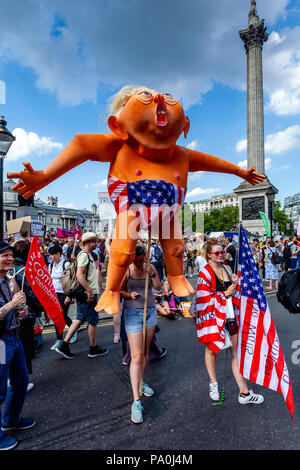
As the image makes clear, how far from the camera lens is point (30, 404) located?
120 inches

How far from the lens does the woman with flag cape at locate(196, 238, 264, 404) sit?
2.93 metres

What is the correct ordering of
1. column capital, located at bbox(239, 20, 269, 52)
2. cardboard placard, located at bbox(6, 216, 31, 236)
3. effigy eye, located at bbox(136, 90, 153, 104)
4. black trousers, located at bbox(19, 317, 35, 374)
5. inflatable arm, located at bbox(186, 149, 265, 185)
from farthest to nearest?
column capital, located at bbox(239, 20, 269, 52)
cardboard placard, located at bbox(6, 216, 31, 236)
black trousers, located at bbox(19, 317, 35, 374)
inflatable arm, located at bbox(186, 149, 265, 185)
effigy eye, located at bbox(136, 90, 153, 104)

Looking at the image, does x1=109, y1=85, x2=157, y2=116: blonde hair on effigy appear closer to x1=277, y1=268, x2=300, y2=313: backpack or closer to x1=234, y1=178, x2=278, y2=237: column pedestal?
x1=277, y1=268, x2=300, y2=313: backpack

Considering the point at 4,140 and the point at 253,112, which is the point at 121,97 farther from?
the point at 253,112

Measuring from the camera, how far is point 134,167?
2613 mm

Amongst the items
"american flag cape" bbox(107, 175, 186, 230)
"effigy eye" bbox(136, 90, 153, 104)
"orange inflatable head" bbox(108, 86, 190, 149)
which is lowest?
"american flag cape" bbox(107, 175, 186, 230)

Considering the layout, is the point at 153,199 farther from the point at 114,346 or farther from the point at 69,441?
the point at 114,346

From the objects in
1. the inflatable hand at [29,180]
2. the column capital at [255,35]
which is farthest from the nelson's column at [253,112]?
the inflatable hand at [29,180]

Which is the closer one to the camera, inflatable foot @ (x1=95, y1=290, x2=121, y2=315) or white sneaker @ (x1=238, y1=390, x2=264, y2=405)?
inflatable foot @ (x1=95, y1=290, x2=121, y2=315)

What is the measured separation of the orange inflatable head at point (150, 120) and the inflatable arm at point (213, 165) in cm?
48

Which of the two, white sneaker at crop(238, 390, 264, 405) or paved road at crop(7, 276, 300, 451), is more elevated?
white sneaker at crop(238, 390, 264, 405)

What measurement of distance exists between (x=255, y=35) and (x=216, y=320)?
99.9ft

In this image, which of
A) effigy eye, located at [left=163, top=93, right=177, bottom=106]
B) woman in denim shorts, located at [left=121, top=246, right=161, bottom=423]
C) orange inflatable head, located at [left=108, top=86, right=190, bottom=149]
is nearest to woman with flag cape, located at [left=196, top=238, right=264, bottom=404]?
woman in denim shorts, located at [left=121, top=246, right=161, bottom=423]
